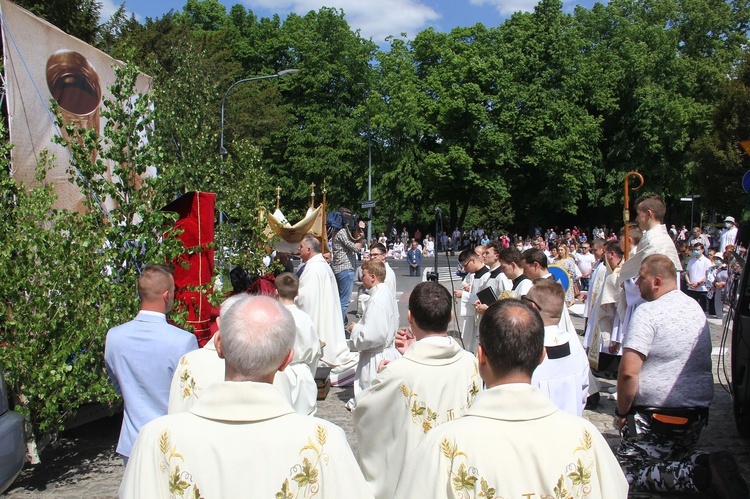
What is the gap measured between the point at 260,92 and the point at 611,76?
2247 cm

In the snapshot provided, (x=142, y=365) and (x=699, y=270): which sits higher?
(x=142, y=365)

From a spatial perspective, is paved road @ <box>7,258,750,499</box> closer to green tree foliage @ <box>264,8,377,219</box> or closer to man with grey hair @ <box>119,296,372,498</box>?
man with grey hair @ <box>119,296,372,498</box>

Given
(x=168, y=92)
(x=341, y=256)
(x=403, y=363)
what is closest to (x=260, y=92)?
(x=168, y=92)

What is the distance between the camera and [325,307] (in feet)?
29.6

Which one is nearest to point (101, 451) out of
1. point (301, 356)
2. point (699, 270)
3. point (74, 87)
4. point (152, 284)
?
point (301, 356)

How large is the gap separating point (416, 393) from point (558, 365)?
1122 millimetres

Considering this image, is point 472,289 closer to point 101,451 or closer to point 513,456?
point 101,451

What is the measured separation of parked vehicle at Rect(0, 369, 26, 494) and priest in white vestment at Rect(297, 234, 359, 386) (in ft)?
15.0

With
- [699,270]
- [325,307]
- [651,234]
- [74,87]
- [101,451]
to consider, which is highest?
[74,87]

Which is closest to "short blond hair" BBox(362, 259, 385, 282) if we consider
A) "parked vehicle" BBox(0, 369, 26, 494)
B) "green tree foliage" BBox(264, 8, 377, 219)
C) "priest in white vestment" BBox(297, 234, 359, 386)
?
"priest in white vestment" BBox(297, 234, 359, 386)

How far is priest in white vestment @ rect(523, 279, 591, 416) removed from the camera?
4273 millimetres

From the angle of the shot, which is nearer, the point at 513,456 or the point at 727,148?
the point at 513,456

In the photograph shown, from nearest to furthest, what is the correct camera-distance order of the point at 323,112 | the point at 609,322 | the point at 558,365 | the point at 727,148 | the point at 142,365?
the point at 142,365
the point at 558,365
the point at 609,322
the point at 727,148
the point at 323,112

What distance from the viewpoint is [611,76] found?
45250mm
